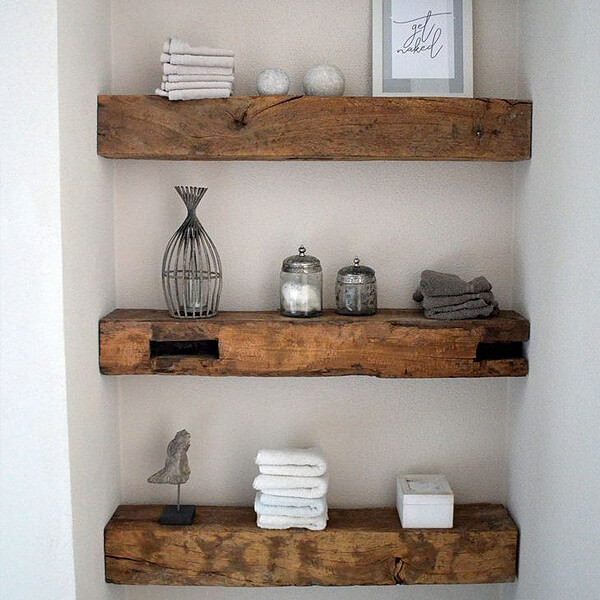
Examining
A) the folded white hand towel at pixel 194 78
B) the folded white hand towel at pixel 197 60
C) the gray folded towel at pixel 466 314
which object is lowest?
the gray folded towel at pixel 466 314

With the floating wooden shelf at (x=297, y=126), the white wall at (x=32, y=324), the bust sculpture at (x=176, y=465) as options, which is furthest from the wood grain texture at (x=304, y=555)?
the floating wooden shelf at (x=297, y=126)

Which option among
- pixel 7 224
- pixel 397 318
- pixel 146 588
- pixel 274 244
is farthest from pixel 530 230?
pixel 146 588

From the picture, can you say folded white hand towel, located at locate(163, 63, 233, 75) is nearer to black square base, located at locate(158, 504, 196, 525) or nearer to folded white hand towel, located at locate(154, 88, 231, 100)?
folded white hand towel, located at locate(154, 88, 231, 100)

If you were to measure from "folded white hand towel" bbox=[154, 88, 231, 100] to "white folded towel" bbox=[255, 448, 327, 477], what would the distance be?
3.14ft

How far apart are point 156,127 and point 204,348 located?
595 mm

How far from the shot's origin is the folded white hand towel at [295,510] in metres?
2.35

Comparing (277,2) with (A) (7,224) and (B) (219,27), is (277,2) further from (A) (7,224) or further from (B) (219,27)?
(A) (7,224)

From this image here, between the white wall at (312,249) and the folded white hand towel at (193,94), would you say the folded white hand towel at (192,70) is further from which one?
the white wall at (312,249)

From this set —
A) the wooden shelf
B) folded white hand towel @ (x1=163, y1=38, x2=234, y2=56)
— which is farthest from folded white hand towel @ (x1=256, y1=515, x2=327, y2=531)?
folded white hand towel @ (x1=163, y1=38, x2=234, y2=56)

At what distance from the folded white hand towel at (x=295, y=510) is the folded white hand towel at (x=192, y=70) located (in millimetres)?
1142

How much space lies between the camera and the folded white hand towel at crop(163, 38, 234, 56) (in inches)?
88.2

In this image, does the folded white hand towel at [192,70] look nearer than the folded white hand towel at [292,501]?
Yes

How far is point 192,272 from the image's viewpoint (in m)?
2.36

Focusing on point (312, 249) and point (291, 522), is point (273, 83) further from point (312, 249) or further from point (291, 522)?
point (291, 522)
